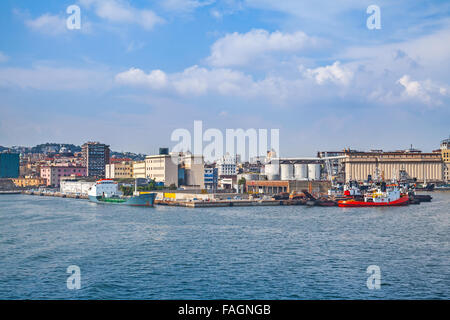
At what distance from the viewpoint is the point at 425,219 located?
24391 mm

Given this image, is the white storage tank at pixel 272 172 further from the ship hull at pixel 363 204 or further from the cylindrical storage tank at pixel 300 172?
the ship hull at pixel 363 204

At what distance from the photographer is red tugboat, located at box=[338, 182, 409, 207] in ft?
117

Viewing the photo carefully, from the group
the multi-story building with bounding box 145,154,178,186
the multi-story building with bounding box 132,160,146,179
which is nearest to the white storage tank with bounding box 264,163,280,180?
the multi-story building with bounding box 145,154,178,186

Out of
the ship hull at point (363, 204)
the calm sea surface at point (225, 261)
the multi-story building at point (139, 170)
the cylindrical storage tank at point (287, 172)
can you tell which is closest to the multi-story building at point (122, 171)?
the multi-story building at point (139, 170)

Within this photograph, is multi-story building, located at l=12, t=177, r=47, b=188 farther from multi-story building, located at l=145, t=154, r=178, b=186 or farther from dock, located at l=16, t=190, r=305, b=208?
dock, located at l=16, t=190, r=305, b=208

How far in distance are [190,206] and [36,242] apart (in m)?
20.3

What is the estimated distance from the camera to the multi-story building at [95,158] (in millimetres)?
77375

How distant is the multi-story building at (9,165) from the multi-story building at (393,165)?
5863 centimetres

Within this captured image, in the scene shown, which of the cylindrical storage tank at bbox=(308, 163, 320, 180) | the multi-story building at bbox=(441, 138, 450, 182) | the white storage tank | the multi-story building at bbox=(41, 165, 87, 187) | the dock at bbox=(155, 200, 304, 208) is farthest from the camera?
the multi-story building at bbox=(41, 165, 87, 187)

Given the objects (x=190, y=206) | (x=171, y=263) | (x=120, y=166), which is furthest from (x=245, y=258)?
(x=120, y=166)

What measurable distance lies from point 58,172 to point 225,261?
70538mm

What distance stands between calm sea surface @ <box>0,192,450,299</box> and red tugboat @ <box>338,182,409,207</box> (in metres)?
14.5

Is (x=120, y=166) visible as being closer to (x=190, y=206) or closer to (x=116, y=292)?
(x=190, y=206)

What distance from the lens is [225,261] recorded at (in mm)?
12336
